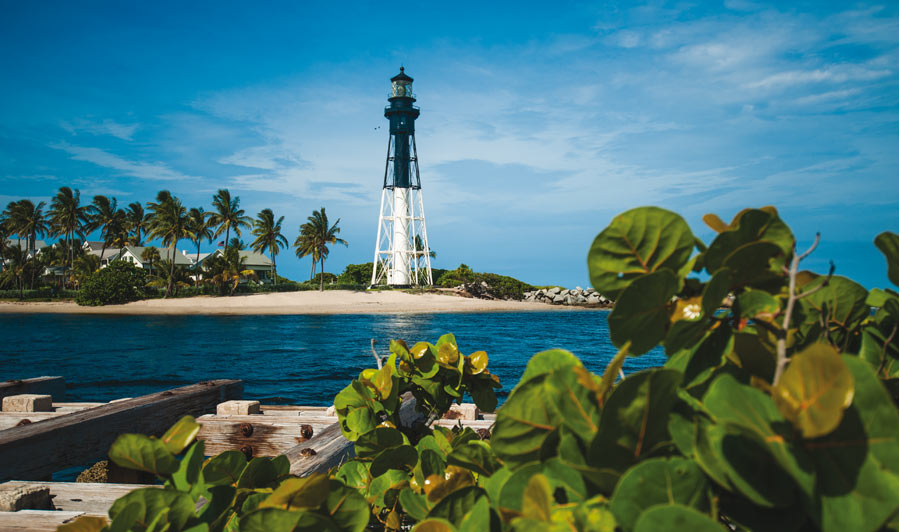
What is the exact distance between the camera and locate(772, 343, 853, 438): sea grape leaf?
38 cm

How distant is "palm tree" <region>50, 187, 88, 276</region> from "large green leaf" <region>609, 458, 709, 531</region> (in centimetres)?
7152

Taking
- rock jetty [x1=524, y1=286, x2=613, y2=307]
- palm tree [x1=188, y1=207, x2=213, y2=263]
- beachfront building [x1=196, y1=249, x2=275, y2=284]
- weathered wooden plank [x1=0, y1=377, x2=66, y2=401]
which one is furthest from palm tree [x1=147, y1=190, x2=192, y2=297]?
weathered wooden plank [x1=0, y1=377, x2=66, y2=401]

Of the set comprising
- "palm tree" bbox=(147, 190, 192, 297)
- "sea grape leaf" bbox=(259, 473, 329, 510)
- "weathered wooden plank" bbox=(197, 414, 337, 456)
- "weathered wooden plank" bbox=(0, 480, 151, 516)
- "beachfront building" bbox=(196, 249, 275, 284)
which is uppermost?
"palm tree" bbox=(147, 190, 192, 297)

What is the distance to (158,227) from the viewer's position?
5378 cm

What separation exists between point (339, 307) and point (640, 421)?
50455 millimetres

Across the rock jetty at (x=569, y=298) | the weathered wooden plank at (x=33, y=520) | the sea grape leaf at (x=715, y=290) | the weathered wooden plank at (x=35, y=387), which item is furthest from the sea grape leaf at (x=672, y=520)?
the rock jetty at (x=569, y=298)

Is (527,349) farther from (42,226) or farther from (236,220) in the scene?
(42,226)

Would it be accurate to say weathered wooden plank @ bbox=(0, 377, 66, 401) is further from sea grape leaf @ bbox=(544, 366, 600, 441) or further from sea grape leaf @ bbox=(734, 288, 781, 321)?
sea grape leaf @ bbox=(734, 288, 781, 321)

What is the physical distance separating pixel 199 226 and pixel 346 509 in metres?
62.6

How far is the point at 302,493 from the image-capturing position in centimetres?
69

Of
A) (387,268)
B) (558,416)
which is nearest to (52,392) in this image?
(558,416)

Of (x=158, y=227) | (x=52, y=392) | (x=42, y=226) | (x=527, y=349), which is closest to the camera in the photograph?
(x=52, y=392)

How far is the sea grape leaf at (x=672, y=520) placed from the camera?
1.31 feet

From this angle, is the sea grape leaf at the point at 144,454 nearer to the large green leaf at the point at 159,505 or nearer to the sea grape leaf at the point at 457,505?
the large green leaf at the point at 159,505
